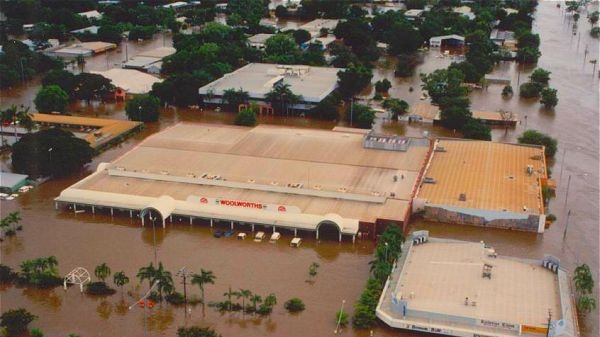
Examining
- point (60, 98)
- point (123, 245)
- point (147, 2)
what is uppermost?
point (147, 2)

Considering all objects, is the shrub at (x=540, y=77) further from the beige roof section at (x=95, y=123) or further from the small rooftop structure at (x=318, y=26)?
the beige roof section at (x=95, y=123)

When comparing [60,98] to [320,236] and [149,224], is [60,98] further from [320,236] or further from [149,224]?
Result: [320,236]

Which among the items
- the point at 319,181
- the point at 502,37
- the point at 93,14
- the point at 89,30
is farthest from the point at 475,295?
the point at 93,14

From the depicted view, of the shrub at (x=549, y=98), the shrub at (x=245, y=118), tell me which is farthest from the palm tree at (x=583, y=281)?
the shrub at (x=549, y=98)

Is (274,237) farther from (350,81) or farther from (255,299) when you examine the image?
(350,81)

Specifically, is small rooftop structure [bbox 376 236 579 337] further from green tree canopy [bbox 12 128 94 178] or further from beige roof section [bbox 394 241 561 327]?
green tree canopy [bbox 12 128 94 178]

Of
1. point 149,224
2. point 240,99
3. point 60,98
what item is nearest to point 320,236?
point 149,224
